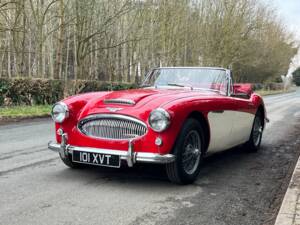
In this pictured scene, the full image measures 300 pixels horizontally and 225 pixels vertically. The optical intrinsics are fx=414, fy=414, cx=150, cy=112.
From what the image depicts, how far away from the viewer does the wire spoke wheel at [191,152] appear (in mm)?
4866

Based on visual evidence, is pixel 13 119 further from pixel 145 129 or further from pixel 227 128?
pixel 145 129

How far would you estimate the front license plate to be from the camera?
4523 mm

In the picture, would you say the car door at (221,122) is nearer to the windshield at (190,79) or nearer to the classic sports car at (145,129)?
the classic sports car at (145,129)

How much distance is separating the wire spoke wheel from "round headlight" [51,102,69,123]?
58.8 inches

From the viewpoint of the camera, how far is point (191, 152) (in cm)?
498

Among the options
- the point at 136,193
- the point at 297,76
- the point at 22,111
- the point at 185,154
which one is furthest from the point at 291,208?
the point at 297,76

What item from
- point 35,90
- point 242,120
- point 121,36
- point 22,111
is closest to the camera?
point 242,120

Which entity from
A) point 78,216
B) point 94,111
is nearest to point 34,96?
point 94,111

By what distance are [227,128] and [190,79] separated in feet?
3.21

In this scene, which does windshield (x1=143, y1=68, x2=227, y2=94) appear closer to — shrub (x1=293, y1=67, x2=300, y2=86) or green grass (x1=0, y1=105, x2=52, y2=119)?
green grass (x1=0, y1=105, x2=52, y2=119)

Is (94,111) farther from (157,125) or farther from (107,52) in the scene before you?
(107,52)

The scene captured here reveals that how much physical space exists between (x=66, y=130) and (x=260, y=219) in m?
2.48

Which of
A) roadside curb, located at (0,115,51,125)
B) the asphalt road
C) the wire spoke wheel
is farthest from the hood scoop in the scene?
roadside curb, located at (0,115,51,125)

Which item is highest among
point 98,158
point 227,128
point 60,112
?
point 60,112
